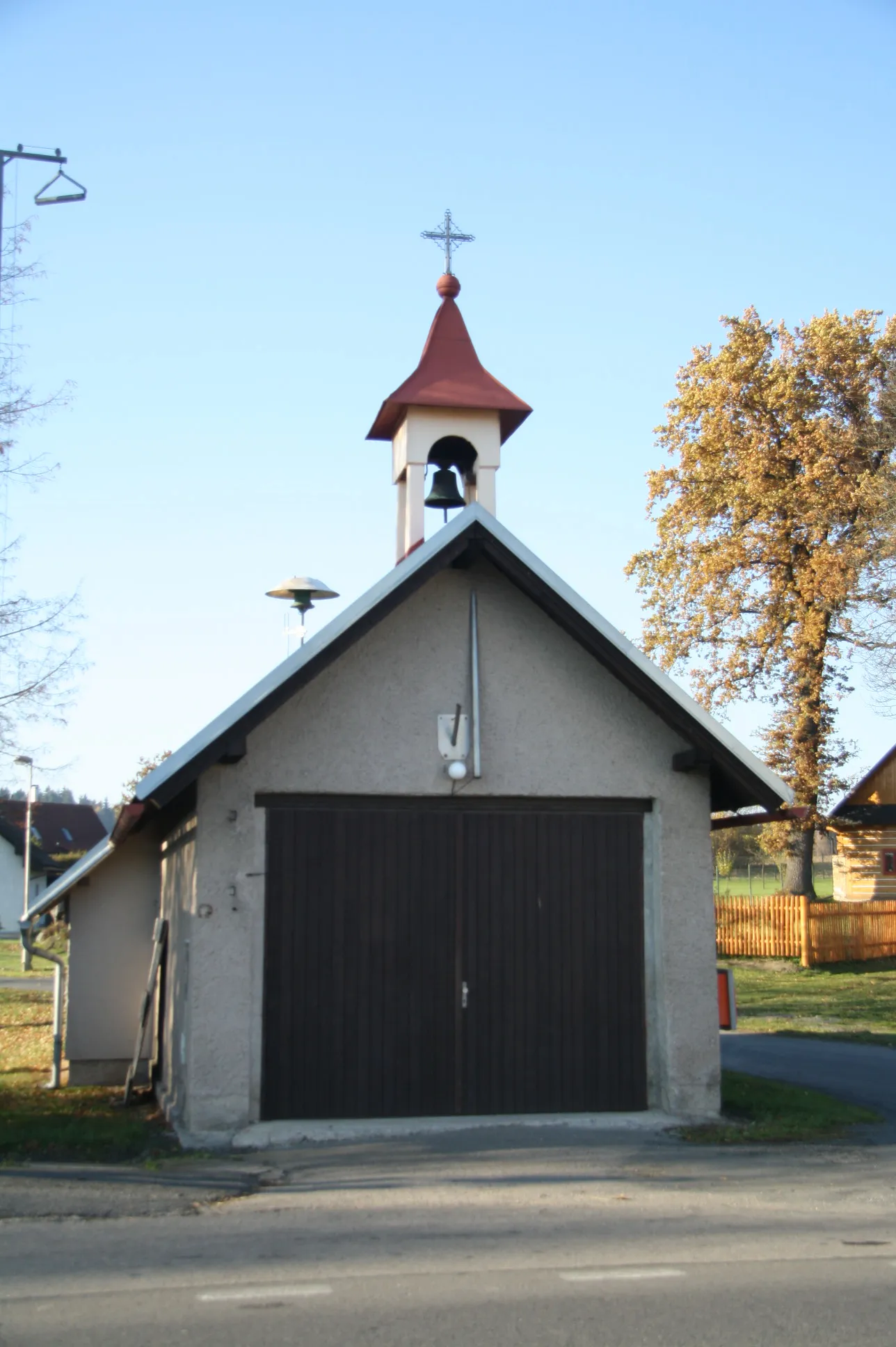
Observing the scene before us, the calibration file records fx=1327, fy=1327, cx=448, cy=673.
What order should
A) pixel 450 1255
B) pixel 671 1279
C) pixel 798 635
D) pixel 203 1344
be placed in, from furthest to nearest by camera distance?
pixel 798 635, pixel 450 1255, pixel 671 1279, pixel 203 1344

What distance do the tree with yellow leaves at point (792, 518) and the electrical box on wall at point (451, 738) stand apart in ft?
78.8

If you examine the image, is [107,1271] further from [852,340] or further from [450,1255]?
[852,340]

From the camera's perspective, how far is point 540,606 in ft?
39.1

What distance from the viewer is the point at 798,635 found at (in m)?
34.8

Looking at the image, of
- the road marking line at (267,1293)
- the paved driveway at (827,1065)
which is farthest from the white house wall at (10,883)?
the road marking line at (267,1293)

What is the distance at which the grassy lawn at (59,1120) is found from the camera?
34.1 ft

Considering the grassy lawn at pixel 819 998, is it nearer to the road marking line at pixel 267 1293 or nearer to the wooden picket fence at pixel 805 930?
the wooden picket fence at pixel 805 930

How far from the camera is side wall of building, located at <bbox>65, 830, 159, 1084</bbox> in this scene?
1555cm

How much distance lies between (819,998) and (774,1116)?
604 inches

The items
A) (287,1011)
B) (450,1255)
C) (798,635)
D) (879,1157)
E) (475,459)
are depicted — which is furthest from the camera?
(798,635)

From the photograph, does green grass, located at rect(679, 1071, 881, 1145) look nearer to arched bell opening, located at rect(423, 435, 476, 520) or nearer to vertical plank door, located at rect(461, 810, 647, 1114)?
vertical plank door, located at rect(461, 810, 647, 1114)

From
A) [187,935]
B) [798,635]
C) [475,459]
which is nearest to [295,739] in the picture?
[187,935]

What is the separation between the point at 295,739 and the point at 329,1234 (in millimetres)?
4683

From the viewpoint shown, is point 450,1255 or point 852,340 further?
point 852,340
